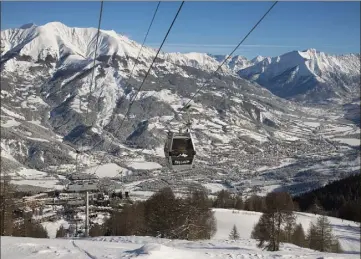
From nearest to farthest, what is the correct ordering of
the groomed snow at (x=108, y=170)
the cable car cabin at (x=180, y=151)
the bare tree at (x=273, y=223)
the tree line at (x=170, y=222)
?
1. the cable car cabin at (x=180, y=151)
2. the bare tree at (x=273, y=223)
3. the tree line at (x=170, y=222)
4. the groomed snow at (x=108, y=170)

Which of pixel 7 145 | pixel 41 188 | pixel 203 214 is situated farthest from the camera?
pixel 7 145

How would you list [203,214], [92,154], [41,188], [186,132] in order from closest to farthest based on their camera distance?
[186,132] → [203,214] → [41,188] → [92,154]

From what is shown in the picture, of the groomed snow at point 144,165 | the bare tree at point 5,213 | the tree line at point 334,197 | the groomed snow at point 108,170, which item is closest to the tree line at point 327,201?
the tree line at point 334,197

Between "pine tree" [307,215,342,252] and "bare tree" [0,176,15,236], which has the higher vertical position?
"bare tree" [0,176,15,236]

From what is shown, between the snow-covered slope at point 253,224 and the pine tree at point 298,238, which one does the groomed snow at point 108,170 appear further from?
the pine tree at point 298,238

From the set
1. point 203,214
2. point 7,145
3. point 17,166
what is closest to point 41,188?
point 17,166

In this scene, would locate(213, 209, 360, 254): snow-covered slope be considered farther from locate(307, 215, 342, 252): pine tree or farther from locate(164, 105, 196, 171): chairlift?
locate(164, 105, 196, 171): chairlift

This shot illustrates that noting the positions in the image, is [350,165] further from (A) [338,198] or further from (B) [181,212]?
(B) [181,212]

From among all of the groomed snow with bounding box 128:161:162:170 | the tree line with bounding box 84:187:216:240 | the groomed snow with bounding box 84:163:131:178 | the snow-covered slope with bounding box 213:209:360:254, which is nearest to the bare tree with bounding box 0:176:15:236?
the tree line with bounding box 84:187:216:240

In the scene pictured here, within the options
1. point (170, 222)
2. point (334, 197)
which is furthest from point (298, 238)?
point (334, 197)
